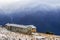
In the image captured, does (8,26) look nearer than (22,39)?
No

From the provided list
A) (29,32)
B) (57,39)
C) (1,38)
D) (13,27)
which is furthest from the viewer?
(13,27)

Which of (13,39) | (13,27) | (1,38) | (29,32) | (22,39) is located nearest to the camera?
(1,38)

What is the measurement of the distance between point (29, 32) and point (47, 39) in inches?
274

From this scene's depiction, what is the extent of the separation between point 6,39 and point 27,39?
4.82m

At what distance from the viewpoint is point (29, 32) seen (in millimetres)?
30766

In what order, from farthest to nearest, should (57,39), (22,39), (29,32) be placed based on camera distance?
(29,32), (57,39), (22,39)

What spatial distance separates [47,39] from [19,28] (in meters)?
9.40

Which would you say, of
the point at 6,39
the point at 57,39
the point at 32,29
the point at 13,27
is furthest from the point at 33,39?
the point at 13,27

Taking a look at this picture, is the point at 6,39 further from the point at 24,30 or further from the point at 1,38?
the point at 24,30

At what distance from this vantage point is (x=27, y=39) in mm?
23500

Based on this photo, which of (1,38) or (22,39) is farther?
(22,39)

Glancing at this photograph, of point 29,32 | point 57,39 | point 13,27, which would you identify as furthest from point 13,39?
point 13,27

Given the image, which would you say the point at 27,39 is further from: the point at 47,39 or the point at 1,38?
the point at 1,38

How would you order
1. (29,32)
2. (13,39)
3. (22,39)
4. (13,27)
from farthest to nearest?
(13,27) → (29,32) → (22,39) → (13,39)
